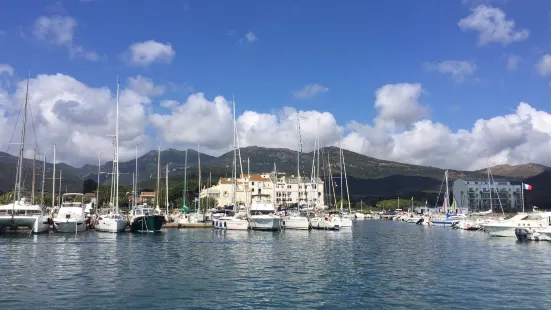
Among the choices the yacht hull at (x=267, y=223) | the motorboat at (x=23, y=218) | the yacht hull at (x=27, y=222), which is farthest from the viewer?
the yacht hull at (x=267, y=223)

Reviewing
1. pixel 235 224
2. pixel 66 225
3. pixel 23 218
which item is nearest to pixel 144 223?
pixel 66 225

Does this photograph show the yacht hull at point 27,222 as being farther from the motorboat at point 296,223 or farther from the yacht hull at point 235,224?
the motorboat at point 296,223

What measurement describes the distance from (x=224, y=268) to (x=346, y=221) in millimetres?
51710

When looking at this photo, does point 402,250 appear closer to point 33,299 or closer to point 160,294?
point 160,294

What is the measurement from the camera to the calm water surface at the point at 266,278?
24344 millimetres

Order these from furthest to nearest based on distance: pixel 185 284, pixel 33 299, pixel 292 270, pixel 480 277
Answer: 1. pixel 292 270
2. pixel 480 277
3. pixel 185 284
4. pixel 33 299

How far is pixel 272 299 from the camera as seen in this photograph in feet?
81.9

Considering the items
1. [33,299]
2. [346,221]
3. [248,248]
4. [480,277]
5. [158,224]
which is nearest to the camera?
[33,299]

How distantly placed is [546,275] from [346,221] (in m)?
51.5

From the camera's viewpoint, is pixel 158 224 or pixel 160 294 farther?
pixel 158 224

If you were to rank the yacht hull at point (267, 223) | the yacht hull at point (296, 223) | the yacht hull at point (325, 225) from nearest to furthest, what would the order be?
the yacht hull at point (267, 223), the yacht hull at point (296, 223), the yacht hull at point (325, 225)

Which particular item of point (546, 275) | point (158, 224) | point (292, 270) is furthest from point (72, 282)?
point (158, 224)

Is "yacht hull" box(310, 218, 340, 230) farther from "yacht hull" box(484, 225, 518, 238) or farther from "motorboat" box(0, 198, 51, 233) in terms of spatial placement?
"motorboat" box(0, 198, 51, 233)

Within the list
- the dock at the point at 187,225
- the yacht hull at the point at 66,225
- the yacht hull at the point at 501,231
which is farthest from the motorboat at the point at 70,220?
the yacht hull at the point at 501,231
